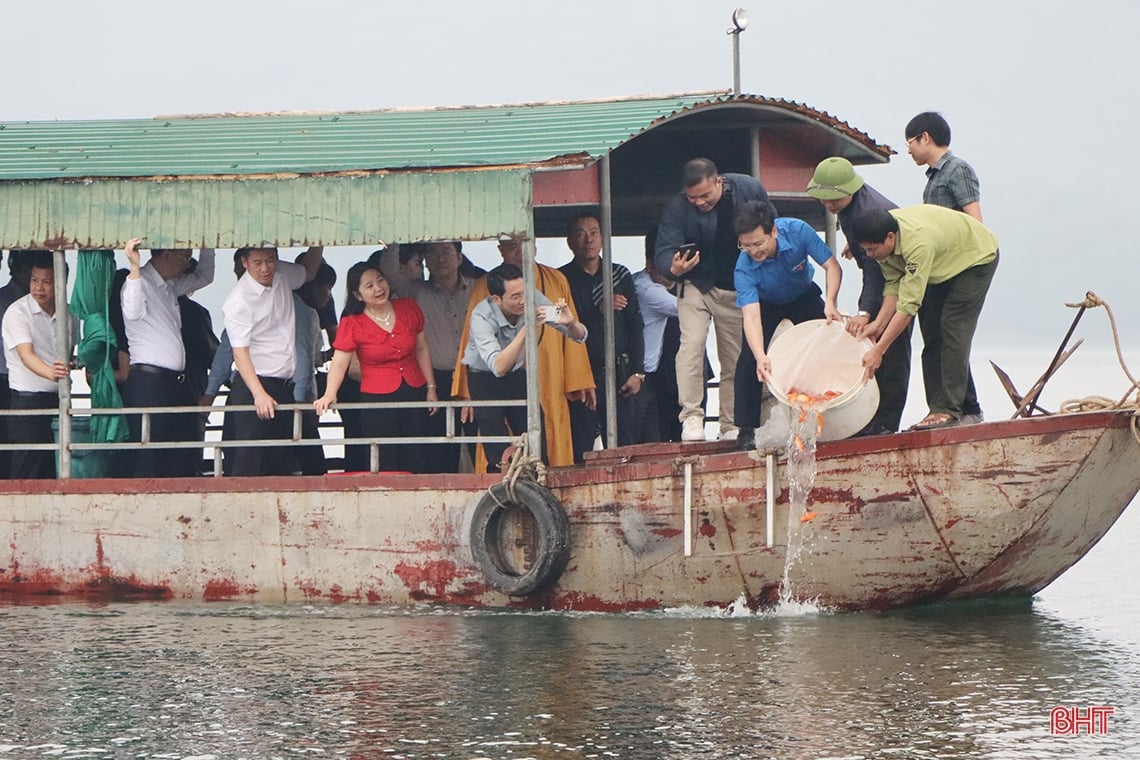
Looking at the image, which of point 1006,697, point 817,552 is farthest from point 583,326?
point 1006,697

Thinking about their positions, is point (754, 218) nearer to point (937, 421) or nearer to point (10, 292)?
point (937, 421)

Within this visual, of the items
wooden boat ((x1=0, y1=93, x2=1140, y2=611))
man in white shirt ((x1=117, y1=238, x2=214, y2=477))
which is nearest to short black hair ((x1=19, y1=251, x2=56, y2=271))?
wooden boat ((x1=0, y1=93, x2=1140, y2=611))

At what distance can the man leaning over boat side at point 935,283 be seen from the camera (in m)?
9.77

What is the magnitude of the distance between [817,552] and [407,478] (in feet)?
8.21

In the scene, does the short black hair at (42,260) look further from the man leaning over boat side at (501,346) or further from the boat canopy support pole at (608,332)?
the boat canopy support pole at (608,332)

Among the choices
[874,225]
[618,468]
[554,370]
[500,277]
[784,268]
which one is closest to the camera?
[874,225]

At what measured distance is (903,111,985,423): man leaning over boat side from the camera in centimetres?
1054

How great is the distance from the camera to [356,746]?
8.04m

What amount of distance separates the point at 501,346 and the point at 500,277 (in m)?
0.42

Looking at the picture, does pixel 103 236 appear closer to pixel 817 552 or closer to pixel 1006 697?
pixel 817 552

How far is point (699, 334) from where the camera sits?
11484 millimetres

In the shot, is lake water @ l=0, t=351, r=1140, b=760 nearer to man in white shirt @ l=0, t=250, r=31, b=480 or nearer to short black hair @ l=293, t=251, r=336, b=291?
man in white shirt @ l=0, t=250, r=31, b=480

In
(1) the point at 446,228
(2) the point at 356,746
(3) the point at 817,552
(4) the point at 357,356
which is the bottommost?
(2) the point at 356,746

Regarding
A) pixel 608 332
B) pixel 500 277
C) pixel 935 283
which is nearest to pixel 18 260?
pixel 500 277
